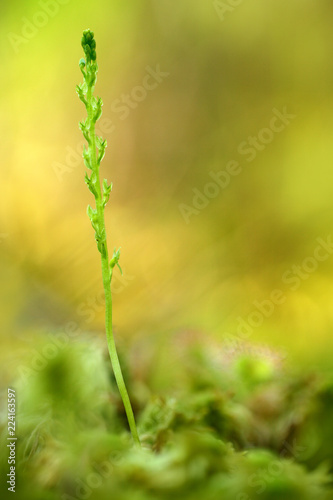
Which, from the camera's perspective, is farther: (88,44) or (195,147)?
(195,147)

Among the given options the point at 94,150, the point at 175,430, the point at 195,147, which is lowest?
the point at 175,430

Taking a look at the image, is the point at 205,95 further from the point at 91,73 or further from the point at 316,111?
the point at 91,73

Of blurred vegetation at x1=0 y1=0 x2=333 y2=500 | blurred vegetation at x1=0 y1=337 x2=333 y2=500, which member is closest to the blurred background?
blurred vegetation at x1=0 y1=0 x2=333 y2=500

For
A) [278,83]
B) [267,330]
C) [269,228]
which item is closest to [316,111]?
[278,83]

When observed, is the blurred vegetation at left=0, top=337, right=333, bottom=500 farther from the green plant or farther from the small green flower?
the small green flower

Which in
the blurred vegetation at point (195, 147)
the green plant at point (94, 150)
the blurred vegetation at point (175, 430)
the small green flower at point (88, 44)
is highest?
the blurred vegetation at point (195, 147)

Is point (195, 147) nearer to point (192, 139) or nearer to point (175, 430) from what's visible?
point (192, 139)

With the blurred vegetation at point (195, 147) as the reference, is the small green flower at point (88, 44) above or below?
below

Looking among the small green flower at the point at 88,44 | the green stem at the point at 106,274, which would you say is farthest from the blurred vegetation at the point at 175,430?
the small green flower at the point at 88,44

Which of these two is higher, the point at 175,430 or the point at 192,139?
the point at 192,139

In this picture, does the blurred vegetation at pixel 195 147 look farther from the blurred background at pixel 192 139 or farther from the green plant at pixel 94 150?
the green plant at pixel 94 150

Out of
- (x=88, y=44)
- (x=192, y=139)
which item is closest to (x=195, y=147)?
(x=192, y=139)
